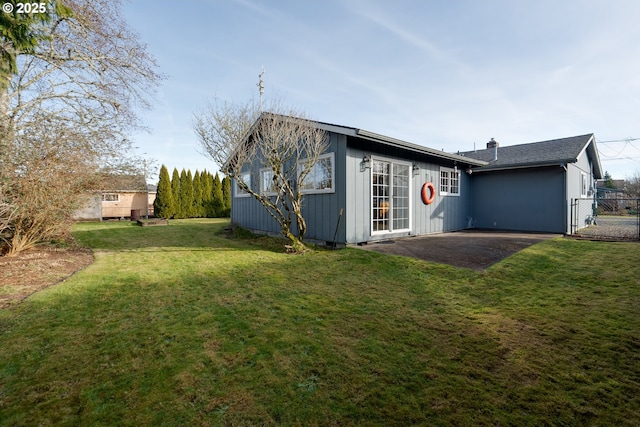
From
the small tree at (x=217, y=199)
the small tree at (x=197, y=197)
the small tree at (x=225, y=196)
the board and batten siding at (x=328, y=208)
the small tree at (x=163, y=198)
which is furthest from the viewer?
the small tree at (x=225, y=196)

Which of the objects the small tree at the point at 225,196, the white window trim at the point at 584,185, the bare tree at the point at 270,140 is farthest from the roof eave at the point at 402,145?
the small tree at the point at 225,196

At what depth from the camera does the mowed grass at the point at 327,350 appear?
1.91 metres

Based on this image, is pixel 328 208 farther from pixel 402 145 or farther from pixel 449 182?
pixel 449 182

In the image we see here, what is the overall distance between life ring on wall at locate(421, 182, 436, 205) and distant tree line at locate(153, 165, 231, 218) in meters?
16.6

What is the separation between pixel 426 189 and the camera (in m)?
9.84

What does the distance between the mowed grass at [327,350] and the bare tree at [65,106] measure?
236 cm

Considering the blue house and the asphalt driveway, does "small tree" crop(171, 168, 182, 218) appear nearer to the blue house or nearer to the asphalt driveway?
the blue house

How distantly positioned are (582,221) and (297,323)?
1462cm

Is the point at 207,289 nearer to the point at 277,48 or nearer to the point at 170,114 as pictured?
the point at 277,48

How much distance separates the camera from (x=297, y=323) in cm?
327

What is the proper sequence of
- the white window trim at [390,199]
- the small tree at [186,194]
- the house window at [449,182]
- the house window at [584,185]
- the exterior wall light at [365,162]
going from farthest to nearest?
the small tree at [186,194], the house window at [584,185], the house window at [449,182], the white window trim at [390,199], the exterior wall light at [365,162]

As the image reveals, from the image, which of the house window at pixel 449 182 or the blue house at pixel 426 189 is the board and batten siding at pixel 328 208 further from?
the house window at pixel 449 182

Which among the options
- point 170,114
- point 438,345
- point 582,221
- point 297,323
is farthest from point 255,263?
point 582,221

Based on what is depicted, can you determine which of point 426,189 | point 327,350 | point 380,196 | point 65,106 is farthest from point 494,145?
point 65,106
